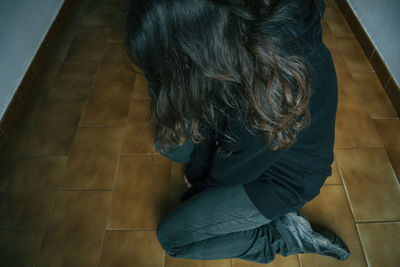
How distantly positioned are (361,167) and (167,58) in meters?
1.04

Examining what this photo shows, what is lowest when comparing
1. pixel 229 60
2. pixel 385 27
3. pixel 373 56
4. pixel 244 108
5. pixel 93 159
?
pixel 93 159

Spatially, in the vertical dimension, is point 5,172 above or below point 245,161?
below

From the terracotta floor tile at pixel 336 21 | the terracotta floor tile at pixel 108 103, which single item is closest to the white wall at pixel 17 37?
the terracotta floor tile at pixel 108 103

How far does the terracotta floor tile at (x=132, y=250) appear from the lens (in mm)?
1064

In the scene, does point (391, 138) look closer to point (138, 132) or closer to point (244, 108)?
point (244, 108)

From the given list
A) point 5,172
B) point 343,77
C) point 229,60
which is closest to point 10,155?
point 5,172

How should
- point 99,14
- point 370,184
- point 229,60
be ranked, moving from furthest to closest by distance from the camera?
point 99,14 → point 370,184 → point 229,60

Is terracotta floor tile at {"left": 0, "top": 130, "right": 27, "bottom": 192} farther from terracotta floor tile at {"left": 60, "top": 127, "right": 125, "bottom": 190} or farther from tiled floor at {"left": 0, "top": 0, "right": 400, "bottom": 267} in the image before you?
terracotta floor tile at {"left": 60, "top": 127, "right": 125, "bottom": 190}

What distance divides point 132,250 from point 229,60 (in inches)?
33.2

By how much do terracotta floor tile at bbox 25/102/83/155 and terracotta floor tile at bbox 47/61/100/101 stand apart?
5 centimetres

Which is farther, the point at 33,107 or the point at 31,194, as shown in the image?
the point at 33,107

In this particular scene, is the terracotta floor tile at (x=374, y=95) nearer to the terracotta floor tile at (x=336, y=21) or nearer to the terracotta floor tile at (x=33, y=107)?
the terracotta floor tile at (x=336, y=21)

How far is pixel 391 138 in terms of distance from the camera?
1311mm

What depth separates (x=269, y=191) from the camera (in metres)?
0.80
